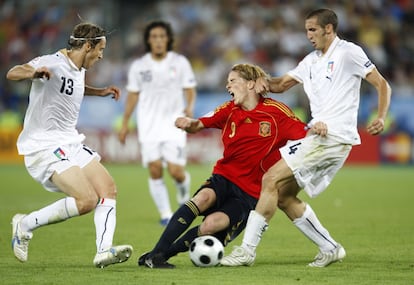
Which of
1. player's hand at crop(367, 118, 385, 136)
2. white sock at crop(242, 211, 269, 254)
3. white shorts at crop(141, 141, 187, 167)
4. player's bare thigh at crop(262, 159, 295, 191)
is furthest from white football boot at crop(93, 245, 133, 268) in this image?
white shorts at crop(141, 141, 187, 167)

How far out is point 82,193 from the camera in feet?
26.2

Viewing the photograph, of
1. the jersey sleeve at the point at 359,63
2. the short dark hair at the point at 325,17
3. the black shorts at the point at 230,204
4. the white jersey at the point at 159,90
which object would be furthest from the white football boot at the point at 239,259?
the white jersey at the point at 159,90

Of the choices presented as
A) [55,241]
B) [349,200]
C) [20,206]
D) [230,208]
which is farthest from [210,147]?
[230,208]

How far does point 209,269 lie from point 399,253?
2.26 meters

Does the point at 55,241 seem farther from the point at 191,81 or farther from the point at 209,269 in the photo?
the point at 191,81

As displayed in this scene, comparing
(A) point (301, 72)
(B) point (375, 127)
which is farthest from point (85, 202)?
(B) point (375, 127)

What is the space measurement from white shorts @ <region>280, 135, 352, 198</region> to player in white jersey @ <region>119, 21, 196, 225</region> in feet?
15.6

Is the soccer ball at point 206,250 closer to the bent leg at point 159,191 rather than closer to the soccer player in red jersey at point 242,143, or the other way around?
the soccer player in red jersey at point 242,143

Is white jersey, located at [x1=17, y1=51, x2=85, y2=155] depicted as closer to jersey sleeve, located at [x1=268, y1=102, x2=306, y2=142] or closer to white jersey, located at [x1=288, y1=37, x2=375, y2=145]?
jersey sleeve, located at [x1=268, y1=102, x2=306, y2=142]

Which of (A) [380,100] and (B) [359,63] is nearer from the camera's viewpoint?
(A) [380,100]

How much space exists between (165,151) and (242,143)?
15.0 ft

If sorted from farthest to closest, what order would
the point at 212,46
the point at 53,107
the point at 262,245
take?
the point at 212,46 < the point at 262,245 < the point at 53,107

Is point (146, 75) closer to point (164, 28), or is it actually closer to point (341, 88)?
point (164, 28)

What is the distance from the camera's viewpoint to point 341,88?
8.14 metres
